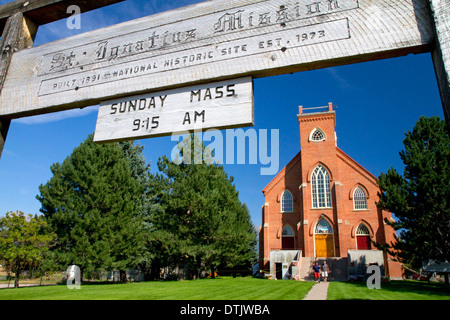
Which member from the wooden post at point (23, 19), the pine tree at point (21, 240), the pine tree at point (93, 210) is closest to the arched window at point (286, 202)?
the pine tree at point (93, 210)

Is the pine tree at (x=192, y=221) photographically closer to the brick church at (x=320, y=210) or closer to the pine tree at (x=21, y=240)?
the brick church at (x=320, y=210)

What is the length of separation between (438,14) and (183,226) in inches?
974

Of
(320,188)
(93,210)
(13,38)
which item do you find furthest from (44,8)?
(320,188)

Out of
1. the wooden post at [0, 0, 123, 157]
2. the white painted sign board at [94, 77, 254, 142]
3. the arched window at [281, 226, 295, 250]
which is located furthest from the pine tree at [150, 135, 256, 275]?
the white painted sign board at [94, 77, 254, 142]

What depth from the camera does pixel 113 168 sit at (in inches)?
937

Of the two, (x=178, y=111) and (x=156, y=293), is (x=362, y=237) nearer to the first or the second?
(x=156, y=293)

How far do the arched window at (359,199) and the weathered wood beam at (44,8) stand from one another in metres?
33.5

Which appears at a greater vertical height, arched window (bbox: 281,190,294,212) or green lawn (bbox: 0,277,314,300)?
arched window (bbox: 281,190,294,212)

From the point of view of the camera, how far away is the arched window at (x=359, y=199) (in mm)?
31633

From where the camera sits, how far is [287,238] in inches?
1316

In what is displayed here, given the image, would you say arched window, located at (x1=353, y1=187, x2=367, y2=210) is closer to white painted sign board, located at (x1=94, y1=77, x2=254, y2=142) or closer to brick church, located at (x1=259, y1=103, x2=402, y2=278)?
brick church, located at (x1=259, y1=103, x2=402, y2=278)

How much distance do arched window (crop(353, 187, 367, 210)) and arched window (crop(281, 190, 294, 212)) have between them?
6824 millimetres

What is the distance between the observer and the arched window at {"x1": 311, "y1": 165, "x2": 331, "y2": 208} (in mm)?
32344
